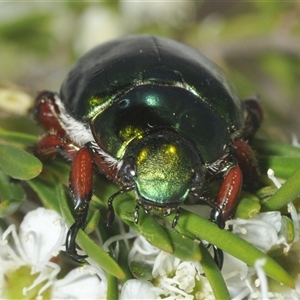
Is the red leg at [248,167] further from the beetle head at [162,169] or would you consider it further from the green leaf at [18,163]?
the green leaf at [18,163]

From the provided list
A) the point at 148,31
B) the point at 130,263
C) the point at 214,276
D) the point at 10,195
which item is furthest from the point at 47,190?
the point at 148,31

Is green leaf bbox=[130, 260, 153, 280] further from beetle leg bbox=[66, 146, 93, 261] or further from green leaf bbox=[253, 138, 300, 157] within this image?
green leaf bbox=[253, 138, 300, 157]

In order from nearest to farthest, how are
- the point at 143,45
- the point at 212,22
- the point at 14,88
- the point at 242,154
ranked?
the point at 242,154, the point at 143,45, the point at 14,88, the point at 212,22

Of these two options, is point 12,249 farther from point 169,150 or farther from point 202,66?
point 202,66

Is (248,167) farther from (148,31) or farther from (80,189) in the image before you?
(148,31)

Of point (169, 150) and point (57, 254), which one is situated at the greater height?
point (169, 150)

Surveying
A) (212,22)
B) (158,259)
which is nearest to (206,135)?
(158,259)
